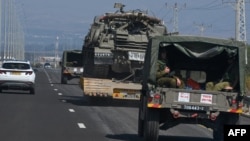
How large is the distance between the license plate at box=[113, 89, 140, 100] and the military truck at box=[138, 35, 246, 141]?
41.7 feet

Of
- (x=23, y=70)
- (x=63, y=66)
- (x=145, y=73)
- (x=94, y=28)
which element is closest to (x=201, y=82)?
(x=145, y=73)

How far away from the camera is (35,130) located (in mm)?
20188

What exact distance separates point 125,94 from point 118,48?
6.33ft

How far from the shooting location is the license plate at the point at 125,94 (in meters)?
31.6

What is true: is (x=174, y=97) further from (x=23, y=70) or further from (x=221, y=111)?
(x=23, y=70)

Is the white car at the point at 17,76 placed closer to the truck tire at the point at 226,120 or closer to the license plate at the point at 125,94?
the license plate at the point at 125,94

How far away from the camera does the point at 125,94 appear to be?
31.7 meters

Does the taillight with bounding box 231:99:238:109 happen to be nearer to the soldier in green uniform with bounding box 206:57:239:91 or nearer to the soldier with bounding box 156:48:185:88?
the soldier in green uniform with bounding box 206:57:239:91

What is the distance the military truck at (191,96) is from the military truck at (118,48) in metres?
13.5

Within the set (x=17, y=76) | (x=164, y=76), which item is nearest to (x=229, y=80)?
(x=164, y=76)

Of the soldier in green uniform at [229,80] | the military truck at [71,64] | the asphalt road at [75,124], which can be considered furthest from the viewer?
the military truck at [71,64]

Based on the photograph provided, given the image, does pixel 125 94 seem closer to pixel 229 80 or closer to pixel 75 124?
pixel 75 124

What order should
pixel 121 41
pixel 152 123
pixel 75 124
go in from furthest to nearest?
pixel 121 41
pixel 75 124
pixel 152 123

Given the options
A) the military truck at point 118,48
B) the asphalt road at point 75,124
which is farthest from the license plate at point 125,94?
the asphalt road at point 75,124
